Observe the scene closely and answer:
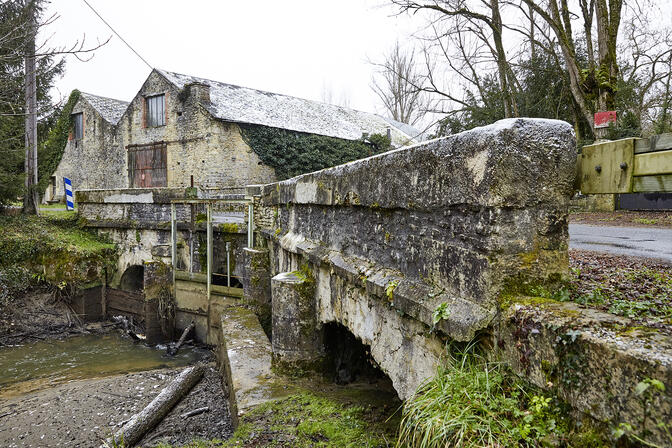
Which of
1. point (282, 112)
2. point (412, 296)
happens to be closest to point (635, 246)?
point (412, 296)

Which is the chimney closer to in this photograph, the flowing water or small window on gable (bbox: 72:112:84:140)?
small window on gable (bbox: 72:112:84:140)

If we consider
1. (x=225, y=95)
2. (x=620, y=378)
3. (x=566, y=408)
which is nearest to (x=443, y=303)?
(x=566, y=408)

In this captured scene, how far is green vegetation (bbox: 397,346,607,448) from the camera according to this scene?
147 centimetres

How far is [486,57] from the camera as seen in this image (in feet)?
42.8

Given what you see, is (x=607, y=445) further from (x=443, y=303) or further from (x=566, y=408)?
(x=443, y=303)

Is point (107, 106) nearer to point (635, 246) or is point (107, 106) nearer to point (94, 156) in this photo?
point (94, 156)

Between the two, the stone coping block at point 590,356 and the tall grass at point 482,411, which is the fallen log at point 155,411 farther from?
the stone coping block at point 590,356

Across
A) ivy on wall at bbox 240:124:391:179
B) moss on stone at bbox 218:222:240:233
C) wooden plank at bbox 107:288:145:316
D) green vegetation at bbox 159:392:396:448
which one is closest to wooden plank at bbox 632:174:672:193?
green vegetation at bbox 159:392:396:448

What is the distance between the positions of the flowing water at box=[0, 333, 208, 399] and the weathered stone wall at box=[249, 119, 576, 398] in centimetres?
738

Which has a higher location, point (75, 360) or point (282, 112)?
point (282, 112)

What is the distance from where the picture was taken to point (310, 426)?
10.5ft

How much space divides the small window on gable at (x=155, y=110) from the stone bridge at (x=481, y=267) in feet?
61.1

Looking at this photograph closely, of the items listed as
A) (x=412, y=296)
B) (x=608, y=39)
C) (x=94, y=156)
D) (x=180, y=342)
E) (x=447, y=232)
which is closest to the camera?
(x=447, y=232)

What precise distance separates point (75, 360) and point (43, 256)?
3.81m
